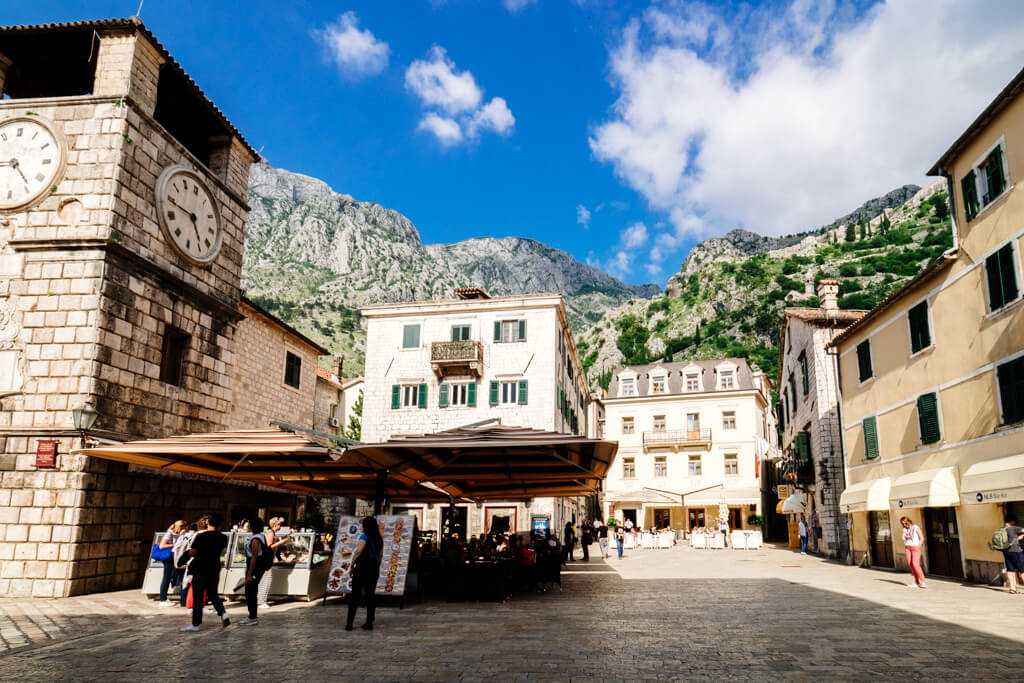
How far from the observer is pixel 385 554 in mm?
11094

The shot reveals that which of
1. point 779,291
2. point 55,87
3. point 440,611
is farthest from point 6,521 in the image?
point 779,291

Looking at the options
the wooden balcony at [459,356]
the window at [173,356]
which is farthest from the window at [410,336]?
the window at [173,356]

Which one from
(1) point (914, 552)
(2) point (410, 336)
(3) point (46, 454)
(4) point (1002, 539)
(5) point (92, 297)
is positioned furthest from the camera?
(2) point (410, 336)

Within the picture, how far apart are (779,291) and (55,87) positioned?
91.1 m

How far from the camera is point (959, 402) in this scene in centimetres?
1515

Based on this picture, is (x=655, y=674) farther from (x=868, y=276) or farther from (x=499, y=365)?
(x=868, y=276)

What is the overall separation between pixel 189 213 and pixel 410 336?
A: 1802 cm

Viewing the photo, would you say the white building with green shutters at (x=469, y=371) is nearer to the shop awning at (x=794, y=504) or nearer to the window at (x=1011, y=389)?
the shop awning at (x=794, y=504)

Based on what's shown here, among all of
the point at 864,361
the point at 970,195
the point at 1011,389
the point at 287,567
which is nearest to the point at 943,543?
the point at 1011,389

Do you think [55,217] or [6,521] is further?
[55,217]

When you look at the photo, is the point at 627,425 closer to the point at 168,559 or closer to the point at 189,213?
the point at 189,213

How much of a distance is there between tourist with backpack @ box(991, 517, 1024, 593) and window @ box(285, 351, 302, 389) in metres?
19.8

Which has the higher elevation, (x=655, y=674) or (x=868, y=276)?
(x=868, y=276)

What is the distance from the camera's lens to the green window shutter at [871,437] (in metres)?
19.4
